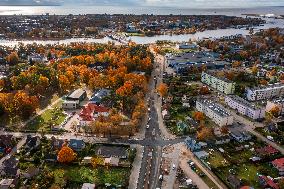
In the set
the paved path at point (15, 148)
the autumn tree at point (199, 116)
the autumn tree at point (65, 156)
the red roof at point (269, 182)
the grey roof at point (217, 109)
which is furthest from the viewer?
the autumn tree at point (199, 116)

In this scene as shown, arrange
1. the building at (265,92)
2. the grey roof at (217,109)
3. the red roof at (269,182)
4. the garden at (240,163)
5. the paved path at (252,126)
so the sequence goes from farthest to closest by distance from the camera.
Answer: the building at (265,92) < the grey roof at (217,109) < the paved path at (252,126) < the garden at (240,163) < the red roof at (269,182)

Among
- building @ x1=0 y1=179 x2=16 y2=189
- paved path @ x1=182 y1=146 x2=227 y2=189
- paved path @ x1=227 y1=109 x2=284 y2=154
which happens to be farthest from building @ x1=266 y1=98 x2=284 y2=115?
building @ x1=0 y1=179 x2=16 y2=189

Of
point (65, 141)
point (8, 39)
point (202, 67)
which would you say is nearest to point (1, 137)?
point (65, 141)

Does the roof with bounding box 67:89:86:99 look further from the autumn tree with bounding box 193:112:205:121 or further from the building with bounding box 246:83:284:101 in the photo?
the building with bounding box 246:83:284:101

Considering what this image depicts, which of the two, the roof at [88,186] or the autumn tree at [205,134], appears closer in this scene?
the roof at [88,186]

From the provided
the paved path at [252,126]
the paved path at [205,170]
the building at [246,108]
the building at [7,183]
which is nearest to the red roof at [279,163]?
the paved path at [252,126]

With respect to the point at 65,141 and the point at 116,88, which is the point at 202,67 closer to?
the point at 116,88

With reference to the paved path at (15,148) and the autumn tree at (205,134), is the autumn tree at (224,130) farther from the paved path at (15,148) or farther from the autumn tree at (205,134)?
the paved path at (15,148)
